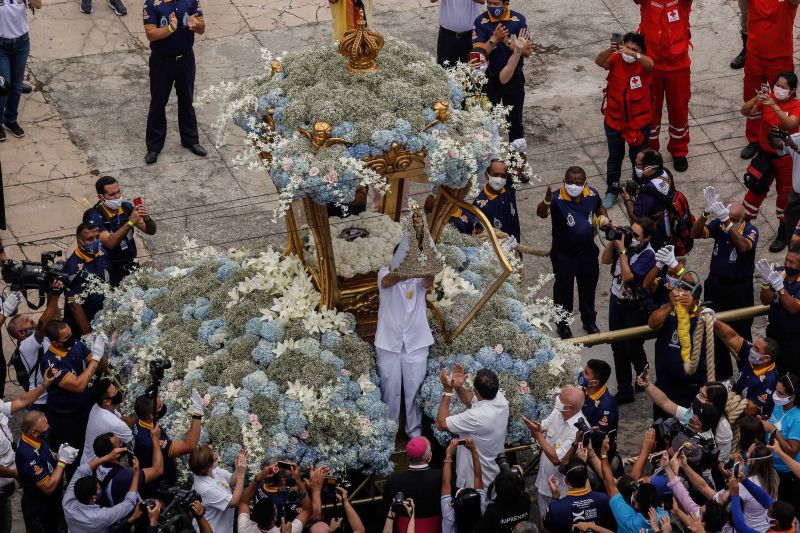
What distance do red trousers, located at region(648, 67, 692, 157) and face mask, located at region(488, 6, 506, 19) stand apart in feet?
5.60

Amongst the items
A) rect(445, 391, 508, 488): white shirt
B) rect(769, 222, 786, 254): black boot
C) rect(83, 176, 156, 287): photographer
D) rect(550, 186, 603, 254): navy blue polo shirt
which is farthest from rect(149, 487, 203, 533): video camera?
rect(769, 222, 786, 254): black boot

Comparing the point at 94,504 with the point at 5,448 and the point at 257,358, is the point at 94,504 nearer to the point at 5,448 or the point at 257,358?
the point at 5,448

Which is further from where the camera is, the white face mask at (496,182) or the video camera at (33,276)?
the white face mask at (496,182)

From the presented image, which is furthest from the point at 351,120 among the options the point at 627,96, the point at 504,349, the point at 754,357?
the point at 627,96

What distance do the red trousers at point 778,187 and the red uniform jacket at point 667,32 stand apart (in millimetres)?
1598

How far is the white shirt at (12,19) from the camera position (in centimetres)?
1457

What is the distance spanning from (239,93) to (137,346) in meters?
2.17

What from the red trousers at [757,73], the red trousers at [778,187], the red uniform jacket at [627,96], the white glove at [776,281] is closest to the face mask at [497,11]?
the red uniform jacket at [627,96]

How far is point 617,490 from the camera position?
9711 millimetres

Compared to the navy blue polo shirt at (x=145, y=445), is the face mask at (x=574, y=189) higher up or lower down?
higher up

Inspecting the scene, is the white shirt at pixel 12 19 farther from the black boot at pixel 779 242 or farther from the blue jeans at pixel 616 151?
the black boot at pixel 779 242

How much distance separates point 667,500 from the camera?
959 centimetres

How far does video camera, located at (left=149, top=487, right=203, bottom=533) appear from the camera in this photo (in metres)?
9.66

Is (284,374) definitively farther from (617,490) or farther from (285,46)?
(285,46)
